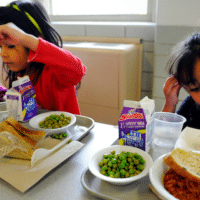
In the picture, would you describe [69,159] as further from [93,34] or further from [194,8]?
[93,34]

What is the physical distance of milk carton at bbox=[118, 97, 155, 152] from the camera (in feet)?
2.02

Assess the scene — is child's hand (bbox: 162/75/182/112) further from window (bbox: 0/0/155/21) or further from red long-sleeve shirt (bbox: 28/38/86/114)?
window (bbox: 0/0/155/21)

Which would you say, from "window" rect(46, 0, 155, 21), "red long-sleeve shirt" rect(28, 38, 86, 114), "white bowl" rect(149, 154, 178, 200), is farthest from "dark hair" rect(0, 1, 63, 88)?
"window" rect(46, 0, 155, 21)

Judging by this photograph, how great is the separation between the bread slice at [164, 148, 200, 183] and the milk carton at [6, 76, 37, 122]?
1.91 feet

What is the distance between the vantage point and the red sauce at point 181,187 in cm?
45

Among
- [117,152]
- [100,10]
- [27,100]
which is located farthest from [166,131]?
[100,10]

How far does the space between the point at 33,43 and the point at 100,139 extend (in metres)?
0.46

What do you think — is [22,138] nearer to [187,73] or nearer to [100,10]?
[187,73]

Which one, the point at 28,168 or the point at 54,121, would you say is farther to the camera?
the point at 54,121

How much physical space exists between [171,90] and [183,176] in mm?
523

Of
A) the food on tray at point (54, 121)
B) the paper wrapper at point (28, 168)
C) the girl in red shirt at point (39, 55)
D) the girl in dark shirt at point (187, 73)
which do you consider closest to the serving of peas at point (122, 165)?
the paper wrapper at point (28, 168)

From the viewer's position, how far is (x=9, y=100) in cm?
87

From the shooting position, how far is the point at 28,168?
0.60 metres

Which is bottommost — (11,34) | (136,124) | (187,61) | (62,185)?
(62,185)
